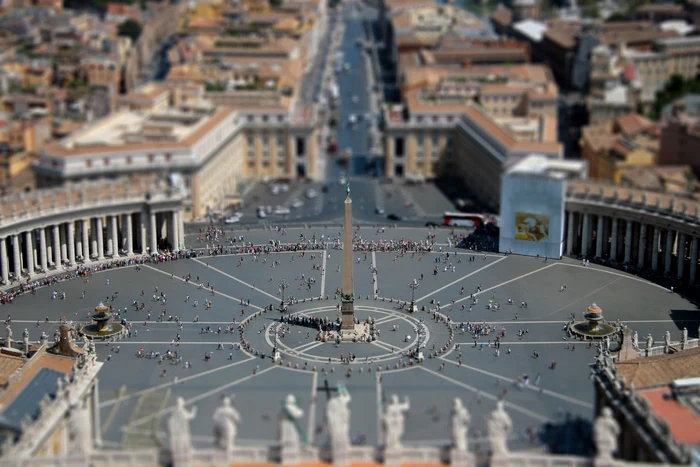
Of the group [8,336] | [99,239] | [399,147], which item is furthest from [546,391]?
[399,147]

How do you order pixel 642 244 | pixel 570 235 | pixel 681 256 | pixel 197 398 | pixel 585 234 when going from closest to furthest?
1. pixel 197 398
2. pixel 681 256
3. pixel 642 244
4. pixel 585 234
5. pixel 570 235

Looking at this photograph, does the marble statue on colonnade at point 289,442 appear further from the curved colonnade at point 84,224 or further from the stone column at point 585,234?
the stone column at point 585,234

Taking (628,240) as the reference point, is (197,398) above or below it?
below

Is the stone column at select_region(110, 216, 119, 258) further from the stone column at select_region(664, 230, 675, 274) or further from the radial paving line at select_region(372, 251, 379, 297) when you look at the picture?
the stone column at select_region(664, 230, 675, 274)

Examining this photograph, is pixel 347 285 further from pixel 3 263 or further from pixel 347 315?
pixel 3 263

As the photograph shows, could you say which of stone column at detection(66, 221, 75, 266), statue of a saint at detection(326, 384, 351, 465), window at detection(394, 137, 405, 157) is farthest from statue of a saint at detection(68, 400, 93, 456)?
window at detection(394, 137, 405, 157)

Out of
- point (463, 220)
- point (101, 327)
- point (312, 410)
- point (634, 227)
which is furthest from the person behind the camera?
point (463, 220)

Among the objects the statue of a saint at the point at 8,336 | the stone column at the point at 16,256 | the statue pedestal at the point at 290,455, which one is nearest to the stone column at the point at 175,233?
the stone column at the point at 16,256
